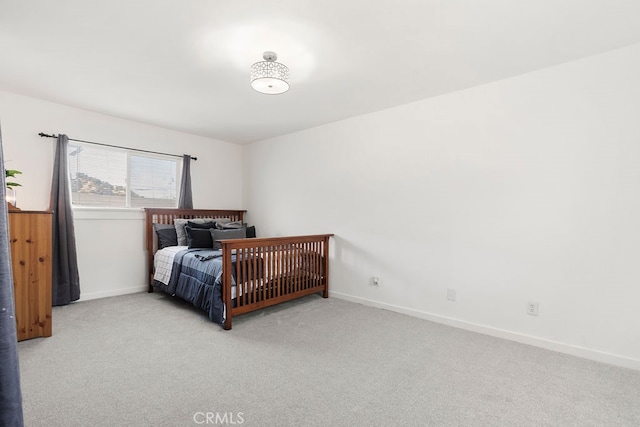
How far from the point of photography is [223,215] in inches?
197

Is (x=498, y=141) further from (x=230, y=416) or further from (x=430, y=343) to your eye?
(x=230, y=416)

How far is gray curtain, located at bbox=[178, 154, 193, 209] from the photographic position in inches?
177

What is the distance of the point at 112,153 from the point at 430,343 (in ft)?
14.3

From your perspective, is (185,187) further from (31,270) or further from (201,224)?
(31,270)

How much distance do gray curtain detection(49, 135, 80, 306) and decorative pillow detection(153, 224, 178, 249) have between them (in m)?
0.89

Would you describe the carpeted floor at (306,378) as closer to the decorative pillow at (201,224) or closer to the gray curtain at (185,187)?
the decorative pillow at (201,224)

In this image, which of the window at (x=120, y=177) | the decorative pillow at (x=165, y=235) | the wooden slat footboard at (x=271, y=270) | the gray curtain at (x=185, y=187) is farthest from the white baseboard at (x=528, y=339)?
the window at (x=120, y=177)

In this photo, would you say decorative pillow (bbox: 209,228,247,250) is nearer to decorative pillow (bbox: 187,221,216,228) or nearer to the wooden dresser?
decorative pillow (bbox: 187,221,216,228)

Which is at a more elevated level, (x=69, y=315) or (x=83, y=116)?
(x=83, y=116)

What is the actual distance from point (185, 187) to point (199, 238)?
1073 mm

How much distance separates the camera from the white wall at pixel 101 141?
3.26 m

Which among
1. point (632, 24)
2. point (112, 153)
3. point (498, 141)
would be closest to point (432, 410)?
point (498, 141)

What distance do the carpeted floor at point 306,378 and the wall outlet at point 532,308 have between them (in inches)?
11.2

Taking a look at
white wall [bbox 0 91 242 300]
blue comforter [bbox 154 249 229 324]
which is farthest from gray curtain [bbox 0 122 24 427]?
white wall [bbox 0 91 242 300]
